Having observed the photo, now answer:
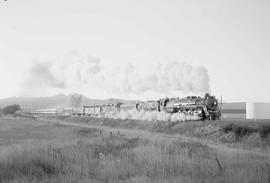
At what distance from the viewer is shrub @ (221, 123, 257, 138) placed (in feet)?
74.2

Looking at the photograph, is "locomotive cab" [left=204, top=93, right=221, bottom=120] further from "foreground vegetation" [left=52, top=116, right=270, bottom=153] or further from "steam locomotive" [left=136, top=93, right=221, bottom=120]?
"foreground vegetation" [left=52, top=116, right=270, bottom=153]

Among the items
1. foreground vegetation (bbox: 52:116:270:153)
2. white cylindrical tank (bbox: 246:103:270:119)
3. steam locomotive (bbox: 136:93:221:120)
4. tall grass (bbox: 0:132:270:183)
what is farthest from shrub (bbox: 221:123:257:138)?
white cylindrical tank (bbox: 246:103:270:119)

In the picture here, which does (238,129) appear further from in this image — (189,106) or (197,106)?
(189,106)

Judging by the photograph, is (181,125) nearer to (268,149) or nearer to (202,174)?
(268,149)

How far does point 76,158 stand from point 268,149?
1249cm

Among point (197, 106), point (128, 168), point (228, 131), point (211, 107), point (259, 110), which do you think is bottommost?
point (228, 131)

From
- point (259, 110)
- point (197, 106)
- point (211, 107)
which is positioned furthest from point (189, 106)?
point (259, 110)

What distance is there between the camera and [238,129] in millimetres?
23375

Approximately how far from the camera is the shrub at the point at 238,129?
2261 cm

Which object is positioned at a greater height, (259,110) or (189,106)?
(189,106)

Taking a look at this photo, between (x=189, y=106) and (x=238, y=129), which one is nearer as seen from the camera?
(x=238, y=129)

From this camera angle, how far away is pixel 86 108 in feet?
234

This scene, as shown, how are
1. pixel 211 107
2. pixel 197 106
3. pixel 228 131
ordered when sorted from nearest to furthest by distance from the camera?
1. pixel 228 131
2. pixel 197 106
3. pixel 211 107

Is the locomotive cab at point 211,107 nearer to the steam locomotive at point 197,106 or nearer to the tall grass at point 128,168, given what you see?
the steam locomotive at point 197,106
